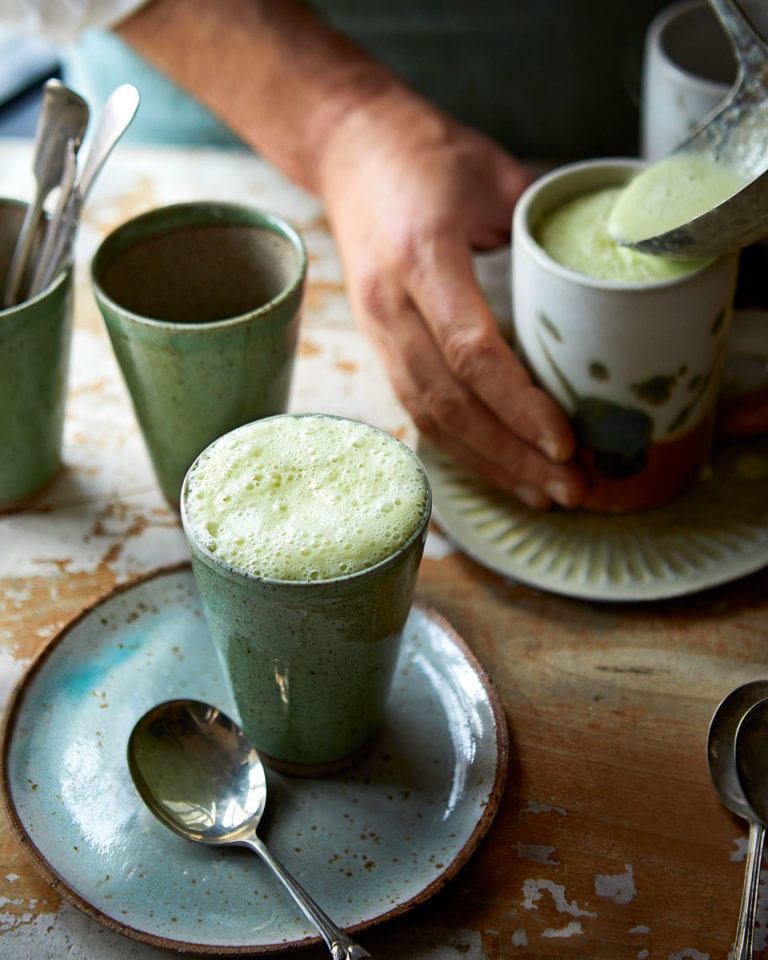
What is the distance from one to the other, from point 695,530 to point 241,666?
351 mm

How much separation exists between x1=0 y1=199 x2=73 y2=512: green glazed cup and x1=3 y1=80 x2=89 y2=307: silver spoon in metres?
0.03

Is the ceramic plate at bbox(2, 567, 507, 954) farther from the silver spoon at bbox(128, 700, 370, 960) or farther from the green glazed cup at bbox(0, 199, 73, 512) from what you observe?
the green glazed cup at bbox(0, 199, 73, 512)

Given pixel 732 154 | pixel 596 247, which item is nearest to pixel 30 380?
pixel 596 247

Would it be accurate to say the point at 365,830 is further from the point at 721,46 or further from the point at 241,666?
the point at 721,46

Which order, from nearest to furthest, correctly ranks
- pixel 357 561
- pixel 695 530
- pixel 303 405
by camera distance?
pixel 357 561, pixel 695 530, pixel 303 405

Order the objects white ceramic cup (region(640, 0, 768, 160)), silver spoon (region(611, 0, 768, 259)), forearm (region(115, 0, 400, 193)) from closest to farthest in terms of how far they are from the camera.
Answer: silver spoon (region(611, 0, 768, 259)) → white ceramic cup (region(640, 0, 768, 160)) → forearm (region(115, 0, 400, 193))

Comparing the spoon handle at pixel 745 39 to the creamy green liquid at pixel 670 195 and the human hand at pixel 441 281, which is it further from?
the human hand at pixel 441 281

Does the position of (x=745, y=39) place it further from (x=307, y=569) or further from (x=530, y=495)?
(x=307, y=569)

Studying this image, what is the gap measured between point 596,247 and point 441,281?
15cm

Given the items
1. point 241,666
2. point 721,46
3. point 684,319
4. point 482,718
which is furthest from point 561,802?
point 721,46

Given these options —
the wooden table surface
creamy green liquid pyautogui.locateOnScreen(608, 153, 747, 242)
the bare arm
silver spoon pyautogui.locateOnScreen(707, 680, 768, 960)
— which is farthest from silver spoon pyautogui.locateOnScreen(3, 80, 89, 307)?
silver spoon pyautogui.locateOnScreen(707, 680, 768, 960)

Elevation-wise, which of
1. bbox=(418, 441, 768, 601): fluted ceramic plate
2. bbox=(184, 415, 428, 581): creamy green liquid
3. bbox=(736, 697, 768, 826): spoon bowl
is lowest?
bbox=(418, 441, 768, 601): fluted ceramic plate

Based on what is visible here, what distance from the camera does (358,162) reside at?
0.94 m

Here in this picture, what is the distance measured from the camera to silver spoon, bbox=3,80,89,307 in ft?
2.29
